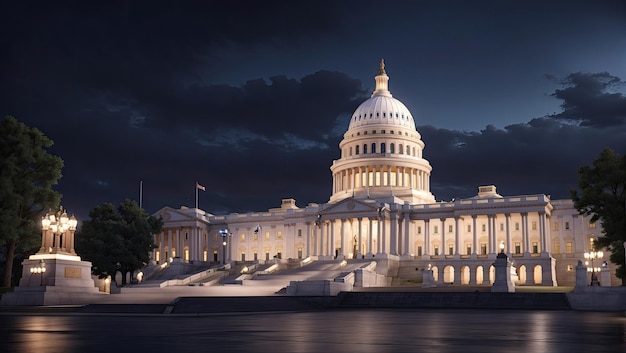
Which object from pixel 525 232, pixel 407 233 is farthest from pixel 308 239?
pixel 525 232

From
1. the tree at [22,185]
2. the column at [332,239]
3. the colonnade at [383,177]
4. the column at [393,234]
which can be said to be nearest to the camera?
the tree at [22,185]

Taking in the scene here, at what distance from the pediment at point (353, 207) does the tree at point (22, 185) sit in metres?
60.7

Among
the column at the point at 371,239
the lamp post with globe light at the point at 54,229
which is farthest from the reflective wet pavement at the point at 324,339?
the column at the point at 371,239

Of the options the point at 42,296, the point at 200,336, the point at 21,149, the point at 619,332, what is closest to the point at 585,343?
the point at 619,332

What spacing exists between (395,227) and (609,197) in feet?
181

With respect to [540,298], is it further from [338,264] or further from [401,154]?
[401,154]

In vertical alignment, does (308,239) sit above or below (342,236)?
below

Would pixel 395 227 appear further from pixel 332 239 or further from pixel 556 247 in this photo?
pixel 556 247

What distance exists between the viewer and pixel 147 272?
355ft

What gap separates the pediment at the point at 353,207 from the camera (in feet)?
375

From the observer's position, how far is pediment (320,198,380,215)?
375 ft

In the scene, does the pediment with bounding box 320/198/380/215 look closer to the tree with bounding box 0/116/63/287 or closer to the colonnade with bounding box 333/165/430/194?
the colonnade with bounding box 333/165/430/194

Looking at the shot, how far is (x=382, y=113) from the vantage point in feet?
465

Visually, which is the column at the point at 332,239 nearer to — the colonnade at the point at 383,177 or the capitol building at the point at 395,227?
the capitol building at the point at 395,227
